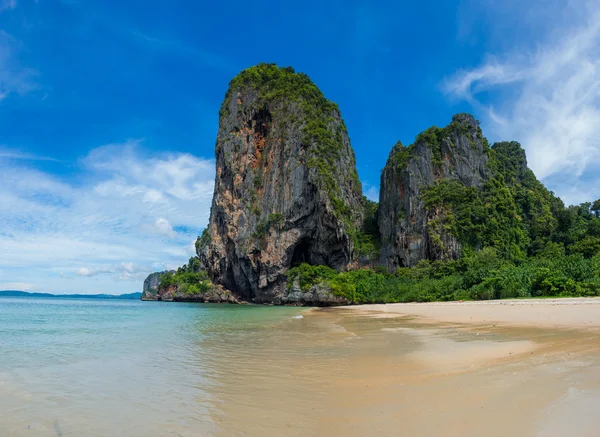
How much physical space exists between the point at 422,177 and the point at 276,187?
22.6m

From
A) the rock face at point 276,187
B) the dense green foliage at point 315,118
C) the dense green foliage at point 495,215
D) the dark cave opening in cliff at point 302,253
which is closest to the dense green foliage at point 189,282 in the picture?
the rock face at point 276,187

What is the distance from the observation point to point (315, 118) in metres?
62.4

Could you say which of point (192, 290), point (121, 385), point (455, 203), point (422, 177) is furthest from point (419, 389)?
point (192, 290)

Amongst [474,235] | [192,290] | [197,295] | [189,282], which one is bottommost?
[197,295]

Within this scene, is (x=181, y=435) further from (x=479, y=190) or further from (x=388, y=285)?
(x=479, y=190)

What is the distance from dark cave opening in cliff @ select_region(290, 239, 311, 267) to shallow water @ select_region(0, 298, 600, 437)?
1972 inches

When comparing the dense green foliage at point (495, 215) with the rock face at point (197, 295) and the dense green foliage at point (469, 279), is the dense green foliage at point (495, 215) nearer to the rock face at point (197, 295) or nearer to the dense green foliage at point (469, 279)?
the dense green foliage at point (469, 279)

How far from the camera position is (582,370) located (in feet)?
16.4

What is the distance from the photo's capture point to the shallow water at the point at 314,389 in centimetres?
378

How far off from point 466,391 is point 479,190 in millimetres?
53677

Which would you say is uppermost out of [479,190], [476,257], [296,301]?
[479,190]

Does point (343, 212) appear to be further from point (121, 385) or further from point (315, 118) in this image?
point (121, 385)

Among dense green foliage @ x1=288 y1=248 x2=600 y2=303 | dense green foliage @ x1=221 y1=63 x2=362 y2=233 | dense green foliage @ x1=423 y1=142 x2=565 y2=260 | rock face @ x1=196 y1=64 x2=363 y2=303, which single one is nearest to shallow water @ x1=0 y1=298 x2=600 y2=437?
dense green foliage @ x1=288 y1=248 x2=600 y2=303

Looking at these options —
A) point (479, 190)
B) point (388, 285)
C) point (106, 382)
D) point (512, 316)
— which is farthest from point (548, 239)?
point (106, 382)
